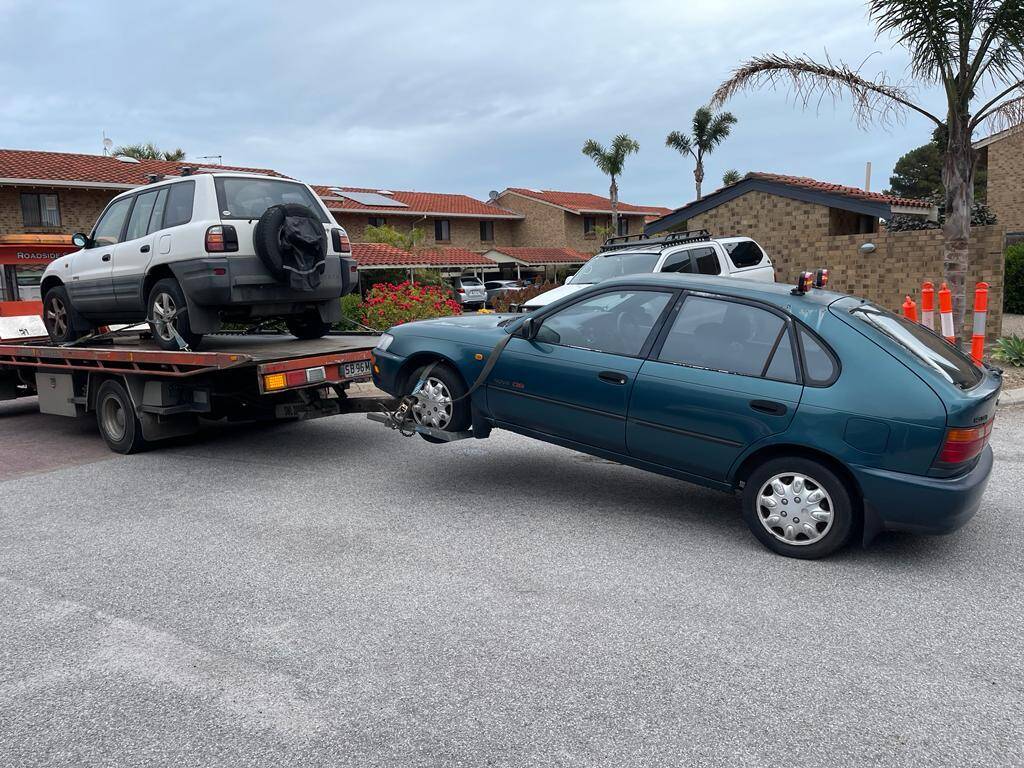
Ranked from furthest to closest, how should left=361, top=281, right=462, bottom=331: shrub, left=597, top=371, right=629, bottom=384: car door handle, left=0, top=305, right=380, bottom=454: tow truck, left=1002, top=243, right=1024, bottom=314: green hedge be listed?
1. left=1002, top=243, right=1024, bottom=314: green hedge
2. left=361, top=281, right=462, bottom=331: shrub
3. left=0, top=305, right=380, bottom=454: tow truck
4. left=597, top=371, right=629, bottom=384: car door handle

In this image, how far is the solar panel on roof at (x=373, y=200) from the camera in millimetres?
39406

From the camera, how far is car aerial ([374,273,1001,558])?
14.0 feet

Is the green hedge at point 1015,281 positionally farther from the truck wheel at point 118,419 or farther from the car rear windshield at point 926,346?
the truck wheel at point 118,419

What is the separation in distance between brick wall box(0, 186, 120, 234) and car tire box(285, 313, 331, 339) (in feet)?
70.7

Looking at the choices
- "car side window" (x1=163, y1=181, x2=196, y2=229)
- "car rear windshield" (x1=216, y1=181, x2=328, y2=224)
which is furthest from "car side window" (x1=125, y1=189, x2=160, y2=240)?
"car rear windshield" (x1=216, y1=181, x2=328, y2=224)

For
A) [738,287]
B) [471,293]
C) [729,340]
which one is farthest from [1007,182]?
[729,340]

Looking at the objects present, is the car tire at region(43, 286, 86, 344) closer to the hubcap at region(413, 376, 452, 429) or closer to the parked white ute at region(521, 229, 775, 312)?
the hubcap at region(413, 376, 452, 429)

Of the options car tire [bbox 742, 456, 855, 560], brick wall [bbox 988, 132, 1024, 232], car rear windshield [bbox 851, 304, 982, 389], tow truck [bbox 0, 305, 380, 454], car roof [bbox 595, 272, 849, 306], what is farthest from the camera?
brick wall [bbox 988, 132, 1024, 232]

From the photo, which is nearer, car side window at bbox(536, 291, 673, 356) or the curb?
car side window at bbox(536, 291, 673, 356)

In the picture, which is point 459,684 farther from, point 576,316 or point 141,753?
point 576,316

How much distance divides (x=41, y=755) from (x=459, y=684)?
5.08 ft

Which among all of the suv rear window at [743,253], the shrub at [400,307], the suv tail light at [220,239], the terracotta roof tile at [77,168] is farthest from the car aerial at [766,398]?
the terracotta roof tile at [77,168]

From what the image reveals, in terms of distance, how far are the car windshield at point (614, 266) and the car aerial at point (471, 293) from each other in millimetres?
21337

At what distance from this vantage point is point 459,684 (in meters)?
3.34
